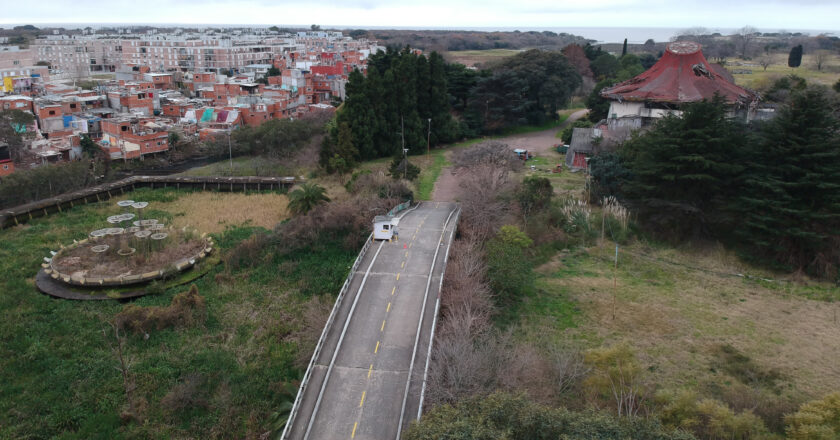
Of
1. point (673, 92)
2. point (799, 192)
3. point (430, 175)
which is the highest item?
point (673, 92)

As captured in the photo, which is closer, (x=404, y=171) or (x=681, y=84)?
(x=404, y=171)

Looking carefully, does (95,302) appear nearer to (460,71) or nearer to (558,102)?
(460,71)

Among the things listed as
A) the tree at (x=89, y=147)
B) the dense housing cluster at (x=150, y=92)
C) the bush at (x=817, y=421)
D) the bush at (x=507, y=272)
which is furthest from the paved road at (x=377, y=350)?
the tree at (x=89, y=147)

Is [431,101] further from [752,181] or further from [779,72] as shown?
[779,72]

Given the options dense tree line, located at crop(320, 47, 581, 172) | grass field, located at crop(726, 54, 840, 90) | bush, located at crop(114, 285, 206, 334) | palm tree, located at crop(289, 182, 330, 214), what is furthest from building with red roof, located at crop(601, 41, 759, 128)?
bush, located at crop(114, 285, 206, 334)

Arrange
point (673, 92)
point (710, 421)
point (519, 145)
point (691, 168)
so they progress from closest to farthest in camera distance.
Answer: point (710, 421), point (691, 168), point (673, 92), point (519, 145)

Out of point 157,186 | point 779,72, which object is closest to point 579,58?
point 779,72
